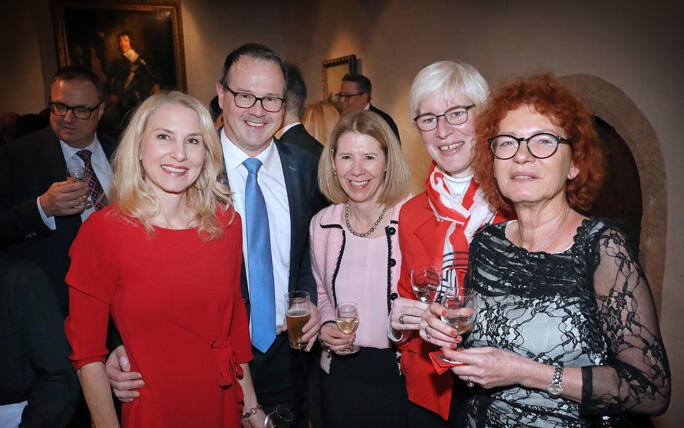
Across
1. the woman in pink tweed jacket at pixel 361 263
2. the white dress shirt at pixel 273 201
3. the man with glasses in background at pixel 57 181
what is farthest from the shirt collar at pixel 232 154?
the man with glasses in background at pixel 57 181

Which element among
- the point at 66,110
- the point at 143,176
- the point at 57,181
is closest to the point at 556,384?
the point at 143,176

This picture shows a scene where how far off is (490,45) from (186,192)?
357 centimetres

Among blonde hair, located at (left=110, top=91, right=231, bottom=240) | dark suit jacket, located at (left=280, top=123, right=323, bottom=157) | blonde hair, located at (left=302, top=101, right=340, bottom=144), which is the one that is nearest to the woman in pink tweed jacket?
blonde hair, located at (left=110, top=91, right=231, bottom=240)

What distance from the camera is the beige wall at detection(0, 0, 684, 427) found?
9.84 feet

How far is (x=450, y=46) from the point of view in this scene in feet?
16.3

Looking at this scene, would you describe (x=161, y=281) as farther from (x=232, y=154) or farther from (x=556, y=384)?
(x=556, y=384)

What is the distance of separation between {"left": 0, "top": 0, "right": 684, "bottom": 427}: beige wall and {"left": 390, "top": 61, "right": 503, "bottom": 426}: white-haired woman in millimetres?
1750

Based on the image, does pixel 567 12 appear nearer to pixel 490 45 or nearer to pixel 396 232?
pixel 490 45

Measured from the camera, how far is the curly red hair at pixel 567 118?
1.54 metres

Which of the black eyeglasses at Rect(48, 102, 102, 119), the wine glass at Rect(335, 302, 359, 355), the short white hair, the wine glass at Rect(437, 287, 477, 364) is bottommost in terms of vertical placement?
the wine glass at Rect(335, 302, 359, 355)

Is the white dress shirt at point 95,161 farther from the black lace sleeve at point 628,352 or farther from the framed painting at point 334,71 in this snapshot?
the framed painting at point 334,71

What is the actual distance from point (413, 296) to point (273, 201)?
85 centimetres

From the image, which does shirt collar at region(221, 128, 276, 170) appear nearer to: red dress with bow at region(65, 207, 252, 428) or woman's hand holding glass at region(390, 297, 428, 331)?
red dress with bow at region(65, 207, 252, 428)

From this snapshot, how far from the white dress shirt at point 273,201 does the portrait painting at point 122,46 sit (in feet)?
19.3
